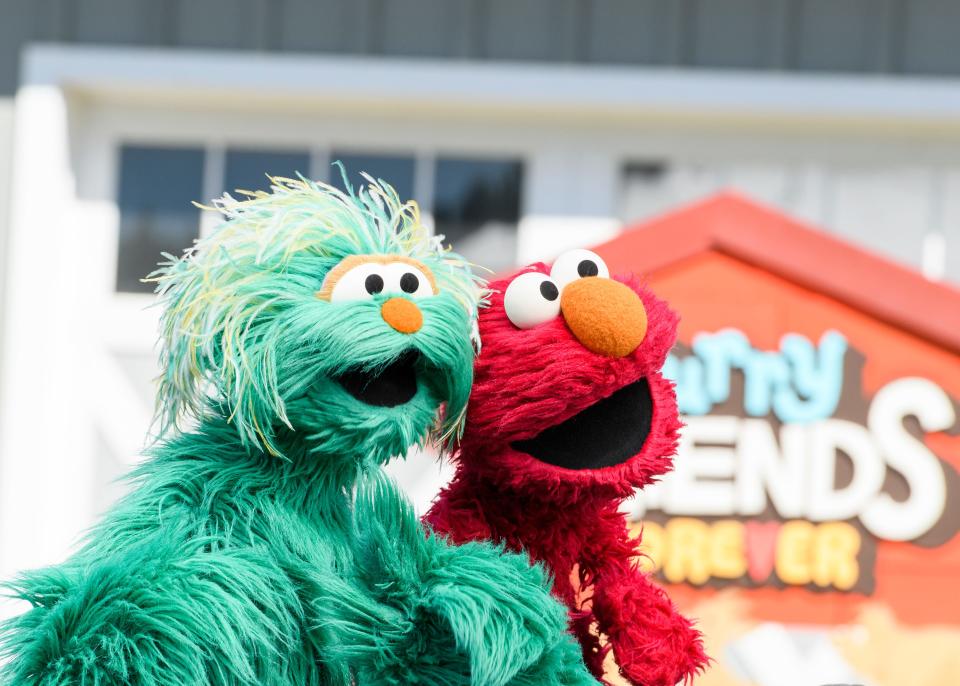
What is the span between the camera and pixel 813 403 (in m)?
1.52

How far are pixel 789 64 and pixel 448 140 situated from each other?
2.69ft

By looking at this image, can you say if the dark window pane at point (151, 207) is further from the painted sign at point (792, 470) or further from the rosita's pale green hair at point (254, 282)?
the rosita's pale green hair at point (254, 282)

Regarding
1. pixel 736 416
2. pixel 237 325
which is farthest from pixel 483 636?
pixel 736 416

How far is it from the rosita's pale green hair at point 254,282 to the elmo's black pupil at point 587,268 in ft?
0.29

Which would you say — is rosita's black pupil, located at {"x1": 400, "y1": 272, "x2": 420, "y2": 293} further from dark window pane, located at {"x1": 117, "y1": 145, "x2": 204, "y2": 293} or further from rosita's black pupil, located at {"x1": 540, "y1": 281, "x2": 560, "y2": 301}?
dark window pane, located at {"x1": 117, "y1": 145, "x2": 204, "y2": 293}

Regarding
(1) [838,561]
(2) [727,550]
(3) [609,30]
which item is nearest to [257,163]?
(3) [609,30]

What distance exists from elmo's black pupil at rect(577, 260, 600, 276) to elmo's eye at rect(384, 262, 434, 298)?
6.0 inches

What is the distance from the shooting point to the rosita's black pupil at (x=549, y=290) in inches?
33.3

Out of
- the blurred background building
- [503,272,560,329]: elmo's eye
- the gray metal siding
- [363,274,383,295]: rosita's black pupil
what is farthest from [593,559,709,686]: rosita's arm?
the gray metal siding

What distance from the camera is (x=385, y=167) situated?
265cm

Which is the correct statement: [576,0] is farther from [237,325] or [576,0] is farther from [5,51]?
[237,325]

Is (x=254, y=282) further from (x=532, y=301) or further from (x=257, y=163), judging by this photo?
(x=257, y=163)

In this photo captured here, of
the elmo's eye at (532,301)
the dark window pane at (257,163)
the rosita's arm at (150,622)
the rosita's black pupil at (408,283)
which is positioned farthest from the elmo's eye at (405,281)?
the dark window pane at (257,163)

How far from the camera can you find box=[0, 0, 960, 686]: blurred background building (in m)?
2.49
